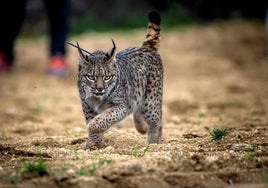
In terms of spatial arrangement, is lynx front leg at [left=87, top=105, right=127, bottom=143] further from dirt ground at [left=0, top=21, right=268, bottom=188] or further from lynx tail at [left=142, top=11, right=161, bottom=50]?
lynx tail at [left=142, top=11, right=161, bottom=50]

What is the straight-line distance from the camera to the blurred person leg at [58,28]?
1476 centimetres

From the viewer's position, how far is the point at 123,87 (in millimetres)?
7758

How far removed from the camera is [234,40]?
65.5 ft

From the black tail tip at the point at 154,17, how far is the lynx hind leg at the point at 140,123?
1.06 metres

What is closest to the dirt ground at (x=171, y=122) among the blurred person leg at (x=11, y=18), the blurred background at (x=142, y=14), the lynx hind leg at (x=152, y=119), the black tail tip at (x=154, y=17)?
the lynx hind leg at (x=152, y=119)

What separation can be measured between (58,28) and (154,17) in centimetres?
690

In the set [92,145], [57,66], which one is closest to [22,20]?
[57,66]

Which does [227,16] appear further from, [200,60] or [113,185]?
[113,185]

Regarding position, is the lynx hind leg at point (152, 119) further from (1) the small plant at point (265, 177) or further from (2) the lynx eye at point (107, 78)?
(1) the small plant at point (265, 177)

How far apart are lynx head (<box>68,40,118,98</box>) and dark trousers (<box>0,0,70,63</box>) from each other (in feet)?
23.6

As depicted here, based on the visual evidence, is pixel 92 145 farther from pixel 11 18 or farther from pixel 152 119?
pixel 11 18

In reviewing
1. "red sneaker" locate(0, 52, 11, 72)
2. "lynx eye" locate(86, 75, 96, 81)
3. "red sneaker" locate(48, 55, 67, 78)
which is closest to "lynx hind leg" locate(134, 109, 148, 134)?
"lynx eye" locate(86, 75, 96, 81)

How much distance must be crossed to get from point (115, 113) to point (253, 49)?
12352 mm

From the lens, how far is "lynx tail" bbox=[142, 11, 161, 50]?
8.33 meters
